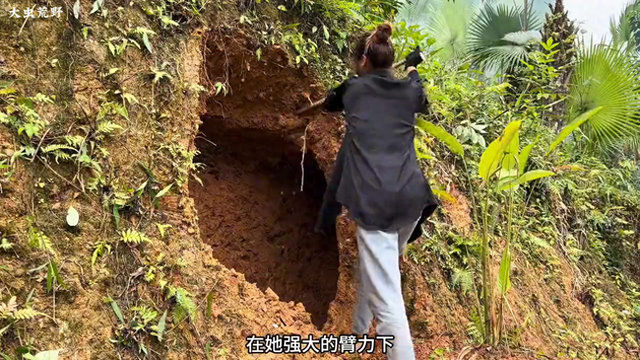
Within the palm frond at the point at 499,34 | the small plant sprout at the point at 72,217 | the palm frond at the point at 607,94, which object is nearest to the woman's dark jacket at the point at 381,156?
the small plant sprout at the point at 72,217

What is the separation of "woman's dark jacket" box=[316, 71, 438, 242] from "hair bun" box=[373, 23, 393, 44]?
19cm

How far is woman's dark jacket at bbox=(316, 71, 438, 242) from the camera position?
9.05ft

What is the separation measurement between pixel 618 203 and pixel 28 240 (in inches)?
317

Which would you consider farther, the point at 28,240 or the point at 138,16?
the point at 138,16

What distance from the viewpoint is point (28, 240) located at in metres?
2.46

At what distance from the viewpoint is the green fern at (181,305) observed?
271 centimetres

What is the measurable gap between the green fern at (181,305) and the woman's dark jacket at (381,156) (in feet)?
3.43

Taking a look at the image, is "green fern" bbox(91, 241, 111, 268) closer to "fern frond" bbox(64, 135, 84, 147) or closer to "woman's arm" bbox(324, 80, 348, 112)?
"fern frond" bbox(64, 135, 84, 147)

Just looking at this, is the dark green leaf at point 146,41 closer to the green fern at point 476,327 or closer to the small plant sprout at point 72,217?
the small plant sprout at point 72,217

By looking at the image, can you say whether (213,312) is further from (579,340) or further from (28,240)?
(579,340)

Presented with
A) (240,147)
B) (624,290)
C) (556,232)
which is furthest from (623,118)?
(240,147)
